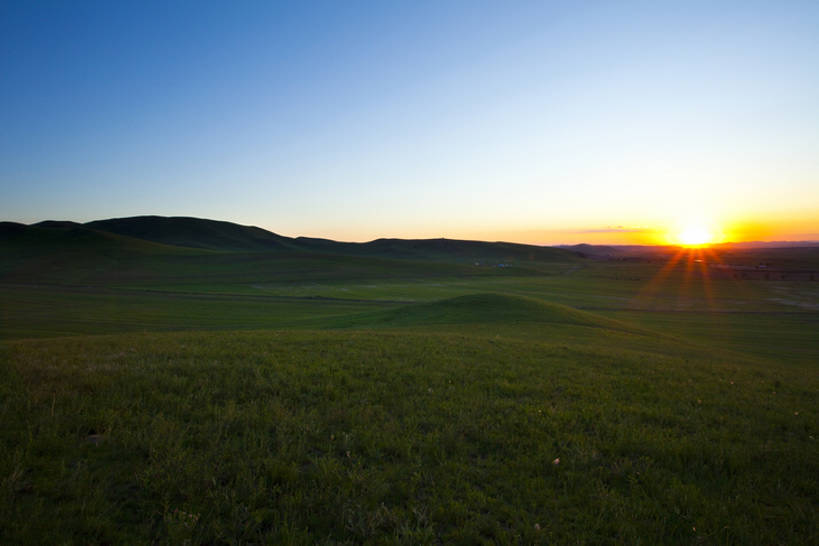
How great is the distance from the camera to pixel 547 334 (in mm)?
24297

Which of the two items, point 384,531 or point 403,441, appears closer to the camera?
point 384,531

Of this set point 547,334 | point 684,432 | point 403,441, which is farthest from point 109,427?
point 547,334

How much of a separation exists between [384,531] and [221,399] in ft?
15.6

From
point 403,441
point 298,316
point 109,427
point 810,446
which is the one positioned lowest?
point 298,316

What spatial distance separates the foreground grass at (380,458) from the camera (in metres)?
4.38

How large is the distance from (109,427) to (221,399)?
190 cm

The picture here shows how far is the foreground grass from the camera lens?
4.38m

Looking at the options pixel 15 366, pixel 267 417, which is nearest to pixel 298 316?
pixel 15 366

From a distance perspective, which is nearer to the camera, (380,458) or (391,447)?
(380,458)

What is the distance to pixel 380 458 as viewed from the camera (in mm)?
5785

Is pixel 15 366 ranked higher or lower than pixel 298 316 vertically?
higher

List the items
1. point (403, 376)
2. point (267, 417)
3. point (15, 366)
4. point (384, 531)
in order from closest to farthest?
point (384, 531) → point (267, 417) → point (15, 366) → point (403, 376)

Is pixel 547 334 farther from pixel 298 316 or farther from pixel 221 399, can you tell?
pixel 298 316

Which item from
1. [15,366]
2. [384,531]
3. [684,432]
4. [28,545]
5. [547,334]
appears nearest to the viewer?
[28,545]
